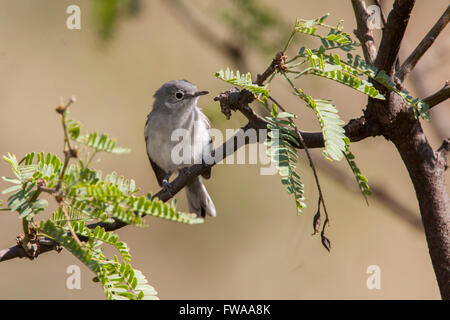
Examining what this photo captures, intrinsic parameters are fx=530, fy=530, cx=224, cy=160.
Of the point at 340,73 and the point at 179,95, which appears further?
the point at 179,95

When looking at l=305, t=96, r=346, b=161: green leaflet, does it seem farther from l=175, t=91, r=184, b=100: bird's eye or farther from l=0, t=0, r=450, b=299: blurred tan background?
l=0, t=0, r=450, b=299: blurred tan background

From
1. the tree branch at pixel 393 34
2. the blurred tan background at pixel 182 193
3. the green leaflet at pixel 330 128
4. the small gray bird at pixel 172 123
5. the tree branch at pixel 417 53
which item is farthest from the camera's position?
the blurred tan background at pixel 182 193

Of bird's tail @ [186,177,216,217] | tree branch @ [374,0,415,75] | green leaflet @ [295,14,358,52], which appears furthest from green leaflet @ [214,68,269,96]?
bird's tail @ [186,177,216,217]

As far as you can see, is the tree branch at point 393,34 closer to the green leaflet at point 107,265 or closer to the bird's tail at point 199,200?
the green leaflet at point 107,265

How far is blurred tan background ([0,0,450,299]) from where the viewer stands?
18.1 feet

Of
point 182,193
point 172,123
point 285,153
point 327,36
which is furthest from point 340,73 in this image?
point 182,193

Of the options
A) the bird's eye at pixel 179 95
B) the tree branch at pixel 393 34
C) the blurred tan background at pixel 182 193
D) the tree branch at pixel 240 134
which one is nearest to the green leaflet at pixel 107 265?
the tree branch at pixel 240 134

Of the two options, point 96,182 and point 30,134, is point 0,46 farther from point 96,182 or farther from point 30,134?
point 96,182

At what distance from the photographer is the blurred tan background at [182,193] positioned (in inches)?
217

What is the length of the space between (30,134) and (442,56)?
4.52 meters

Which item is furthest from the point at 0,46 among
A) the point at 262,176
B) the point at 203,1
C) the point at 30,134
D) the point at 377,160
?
the point at 377,160

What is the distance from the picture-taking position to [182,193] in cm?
545

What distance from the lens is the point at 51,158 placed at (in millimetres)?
1732

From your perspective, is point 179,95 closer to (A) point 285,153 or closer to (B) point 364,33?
(B) point 364,33
